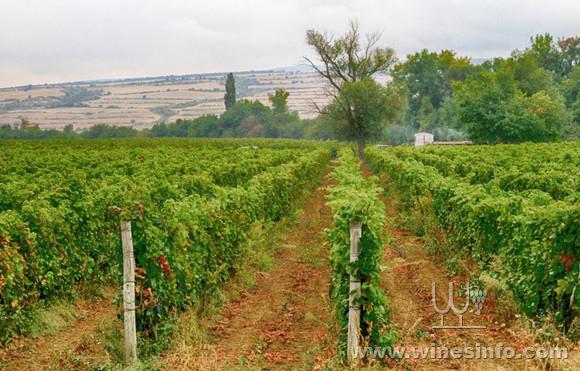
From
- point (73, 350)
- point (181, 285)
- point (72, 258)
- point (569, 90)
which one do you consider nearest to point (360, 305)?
point (181, 285)

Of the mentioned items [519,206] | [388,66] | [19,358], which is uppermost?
[388,66]

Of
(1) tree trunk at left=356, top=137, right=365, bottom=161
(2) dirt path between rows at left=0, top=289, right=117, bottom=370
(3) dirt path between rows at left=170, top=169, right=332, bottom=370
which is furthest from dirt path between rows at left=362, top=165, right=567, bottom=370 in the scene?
(1) tree trunk at left=356, top=137, right=365, bottom=161

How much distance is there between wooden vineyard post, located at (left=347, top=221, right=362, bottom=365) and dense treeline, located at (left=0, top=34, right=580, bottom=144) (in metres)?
64.0

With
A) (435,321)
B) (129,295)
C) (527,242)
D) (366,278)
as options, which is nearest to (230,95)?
(435,321)

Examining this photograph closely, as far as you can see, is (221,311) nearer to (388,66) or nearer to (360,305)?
(360,305)

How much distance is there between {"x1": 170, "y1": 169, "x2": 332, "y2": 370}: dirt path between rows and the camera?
346 inches

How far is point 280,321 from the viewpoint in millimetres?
10820

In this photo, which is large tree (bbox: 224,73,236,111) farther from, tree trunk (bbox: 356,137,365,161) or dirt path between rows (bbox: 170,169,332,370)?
dirt path between rows (bbox: 170,169,332,370)

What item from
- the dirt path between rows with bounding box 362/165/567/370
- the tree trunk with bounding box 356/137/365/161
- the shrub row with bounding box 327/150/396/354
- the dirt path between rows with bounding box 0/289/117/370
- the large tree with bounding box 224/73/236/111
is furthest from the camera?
the large tree with bounding box 224/73/236/111

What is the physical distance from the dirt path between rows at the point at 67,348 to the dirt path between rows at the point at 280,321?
151 cm

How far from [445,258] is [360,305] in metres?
6.81

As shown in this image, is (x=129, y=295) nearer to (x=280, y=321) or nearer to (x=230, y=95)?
(x=280, y=321)

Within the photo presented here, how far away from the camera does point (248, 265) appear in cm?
1437

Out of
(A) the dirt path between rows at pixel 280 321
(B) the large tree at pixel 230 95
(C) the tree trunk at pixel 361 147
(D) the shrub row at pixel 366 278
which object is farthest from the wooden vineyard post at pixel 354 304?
(B) the large tree at pixel 230 95
